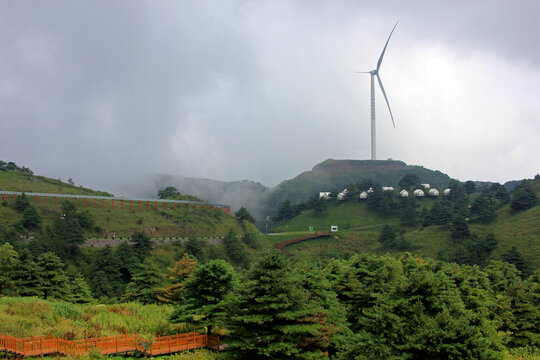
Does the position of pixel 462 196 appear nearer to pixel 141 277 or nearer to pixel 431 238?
pixel 431 238

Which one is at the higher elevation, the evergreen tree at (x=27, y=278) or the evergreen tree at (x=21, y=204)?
the evergreen tree at (x=21, y=204)

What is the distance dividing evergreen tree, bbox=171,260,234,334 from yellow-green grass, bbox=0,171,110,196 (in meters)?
76.9

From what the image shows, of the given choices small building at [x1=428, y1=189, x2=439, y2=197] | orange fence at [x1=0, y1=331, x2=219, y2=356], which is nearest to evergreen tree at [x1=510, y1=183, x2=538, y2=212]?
small building at [x1=428, y1=189, x2=439, y2=197]

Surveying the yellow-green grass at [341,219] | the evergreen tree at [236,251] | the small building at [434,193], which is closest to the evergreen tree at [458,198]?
the small building at [434,193]

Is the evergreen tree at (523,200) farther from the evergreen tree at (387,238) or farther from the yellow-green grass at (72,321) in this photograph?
the yellow-green grass at (72,321)

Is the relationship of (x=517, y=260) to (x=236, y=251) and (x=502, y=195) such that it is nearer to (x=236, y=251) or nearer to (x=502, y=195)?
(x=502, y=195)

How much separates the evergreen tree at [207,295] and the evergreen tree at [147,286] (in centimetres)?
2289

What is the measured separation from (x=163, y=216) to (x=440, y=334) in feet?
291

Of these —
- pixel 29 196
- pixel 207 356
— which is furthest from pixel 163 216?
pixel 207 356

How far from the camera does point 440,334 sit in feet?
64.4

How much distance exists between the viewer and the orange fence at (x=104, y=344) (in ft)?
77.2

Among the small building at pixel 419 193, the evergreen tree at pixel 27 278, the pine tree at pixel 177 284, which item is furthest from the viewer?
the small building at pixel 419 193

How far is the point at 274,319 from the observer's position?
994 inches

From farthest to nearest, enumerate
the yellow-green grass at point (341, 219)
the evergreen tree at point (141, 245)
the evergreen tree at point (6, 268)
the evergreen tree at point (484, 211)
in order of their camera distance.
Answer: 1. the yellow-green grass at point (341, 219)
2. the evergreen tree at point (484, 211)
3. the evergreen tree at point (141, 245)
4. the evergreen tree at point (6, 268)
